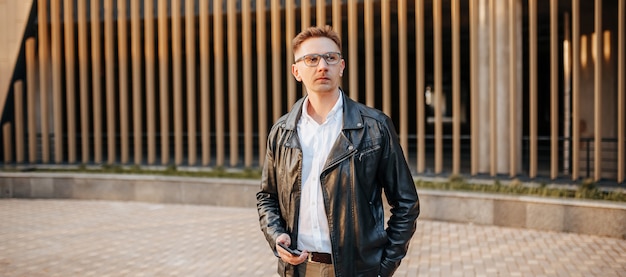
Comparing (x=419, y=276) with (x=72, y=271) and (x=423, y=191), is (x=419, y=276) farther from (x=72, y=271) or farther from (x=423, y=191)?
(x=72, y=271)

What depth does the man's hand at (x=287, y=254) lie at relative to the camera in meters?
2.52

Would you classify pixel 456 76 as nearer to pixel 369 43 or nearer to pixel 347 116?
pixel 369 43

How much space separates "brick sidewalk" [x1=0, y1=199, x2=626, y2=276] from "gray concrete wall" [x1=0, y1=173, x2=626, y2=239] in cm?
21

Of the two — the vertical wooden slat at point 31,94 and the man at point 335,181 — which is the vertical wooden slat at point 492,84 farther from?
the vertical wooden slat at point 31,94

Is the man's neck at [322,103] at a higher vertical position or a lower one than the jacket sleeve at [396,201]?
higher

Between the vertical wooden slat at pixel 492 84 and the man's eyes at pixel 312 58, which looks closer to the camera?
the man's eyes at pixel 312 58

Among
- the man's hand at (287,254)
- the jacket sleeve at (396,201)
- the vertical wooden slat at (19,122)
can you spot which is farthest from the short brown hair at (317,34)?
the vertical wooden slat at (19,122)

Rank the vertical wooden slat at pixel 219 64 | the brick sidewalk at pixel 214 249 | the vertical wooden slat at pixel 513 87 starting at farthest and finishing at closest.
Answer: the vertical wooden slat at pixel 219 64, the vertical wooden slat at pixel 513 87, the brick sidewalk at pixel 214 249

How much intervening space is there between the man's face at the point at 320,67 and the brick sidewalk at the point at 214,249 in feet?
12.1

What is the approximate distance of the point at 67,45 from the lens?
12836mm

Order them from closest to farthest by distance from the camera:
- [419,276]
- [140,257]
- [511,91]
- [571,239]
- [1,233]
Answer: [419,276] → [140,257] → [571,239] → [1,233] → [511,91]

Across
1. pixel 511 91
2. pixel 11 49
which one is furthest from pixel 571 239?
pixel 11 49

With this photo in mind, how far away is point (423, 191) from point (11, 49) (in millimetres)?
10027

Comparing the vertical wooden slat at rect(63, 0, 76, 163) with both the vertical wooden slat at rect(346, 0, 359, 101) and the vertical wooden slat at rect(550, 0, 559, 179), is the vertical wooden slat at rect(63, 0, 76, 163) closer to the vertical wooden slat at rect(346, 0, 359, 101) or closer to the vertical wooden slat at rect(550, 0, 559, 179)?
the vertical wooden slat at rect(346, 0, 359, 101)
